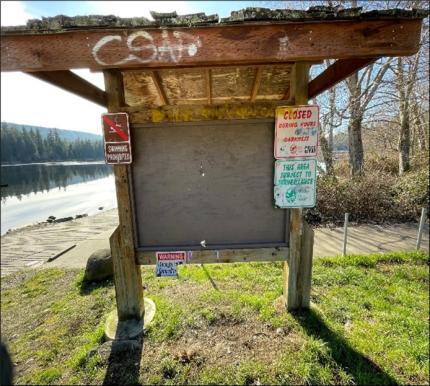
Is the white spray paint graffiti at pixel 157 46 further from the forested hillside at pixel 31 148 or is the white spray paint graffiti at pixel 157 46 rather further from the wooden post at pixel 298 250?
the forested hillside at pixel 31 148

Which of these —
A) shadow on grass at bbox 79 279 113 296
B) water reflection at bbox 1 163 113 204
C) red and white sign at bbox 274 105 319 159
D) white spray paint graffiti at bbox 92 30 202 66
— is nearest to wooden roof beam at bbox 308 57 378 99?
red and white sign at bbox 274 105 319 159

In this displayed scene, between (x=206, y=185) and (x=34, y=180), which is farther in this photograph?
(x=34, y=180)

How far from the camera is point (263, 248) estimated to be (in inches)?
129

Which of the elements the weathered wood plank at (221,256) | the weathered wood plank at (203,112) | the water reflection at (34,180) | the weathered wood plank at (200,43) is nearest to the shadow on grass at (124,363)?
the weathered wood plank at (221,256)

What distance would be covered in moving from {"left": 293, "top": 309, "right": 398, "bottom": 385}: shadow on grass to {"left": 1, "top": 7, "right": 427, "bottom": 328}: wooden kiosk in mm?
255

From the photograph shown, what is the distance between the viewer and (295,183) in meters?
3.09

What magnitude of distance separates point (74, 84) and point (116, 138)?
0.68 meters

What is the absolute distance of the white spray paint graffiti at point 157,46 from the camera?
191cm

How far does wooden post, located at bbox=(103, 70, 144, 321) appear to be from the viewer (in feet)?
9.35

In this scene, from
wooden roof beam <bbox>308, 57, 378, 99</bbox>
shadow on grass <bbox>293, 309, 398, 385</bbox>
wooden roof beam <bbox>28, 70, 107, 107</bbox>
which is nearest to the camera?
wooden roof beam <bbox>28, 70, 107, 107</bbox>

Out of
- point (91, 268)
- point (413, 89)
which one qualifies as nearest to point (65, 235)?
point (91, 268)

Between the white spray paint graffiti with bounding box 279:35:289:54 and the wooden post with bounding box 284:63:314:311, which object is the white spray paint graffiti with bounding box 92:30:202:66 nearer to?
the white spray paint graffiti with bounding box 279:35:289:54

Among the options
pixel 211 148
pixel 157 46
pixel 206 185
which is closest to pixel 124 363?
pixel 206 185

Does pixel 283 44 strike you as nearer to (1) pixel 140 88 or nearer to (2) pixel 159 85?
(2) pixel 159 85
